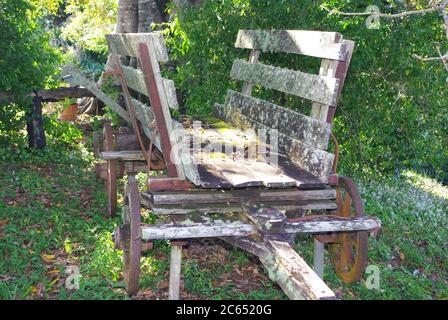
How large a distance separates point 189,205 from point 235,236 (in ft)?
1.64

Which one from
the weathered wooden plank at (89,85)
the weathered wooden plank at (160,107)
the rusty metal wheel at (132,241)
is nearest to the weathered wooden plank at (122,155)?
the weathered wooden plank at (89,85)

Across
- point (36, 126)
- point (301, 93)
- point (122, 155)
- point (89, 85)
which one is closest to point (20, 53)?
point (36, 126)

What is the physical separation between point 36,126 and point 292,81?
5283 mm

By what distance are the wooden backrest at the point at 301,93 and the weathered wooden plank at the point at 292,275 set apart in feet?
2.84

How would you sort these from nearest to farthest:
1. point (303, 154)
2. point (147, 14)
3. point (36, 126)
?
point (303, 154), point (36, 126), point (147, 14)

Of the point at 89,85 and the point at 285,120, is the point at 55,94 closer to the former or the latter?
the point at 89,85

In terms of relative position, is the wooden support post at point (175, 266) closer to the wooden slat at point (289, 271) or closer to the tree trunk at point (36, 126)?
the wooden slat at point (289, 271)

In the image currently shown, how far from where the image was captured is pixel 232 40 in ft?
23.1

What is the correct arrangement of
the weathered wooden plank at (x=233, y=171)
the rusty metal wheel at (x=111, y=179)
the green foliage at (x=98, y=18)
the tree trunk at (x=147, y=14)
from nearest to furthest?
the weathered wooden plank at (x=233, y=171), the rusty metal wheel at (x=111, y=179), the tree trunk at (x=147, y=14), the green foliage at (x=98, y=18)

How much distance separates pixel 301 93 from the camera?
4.59m

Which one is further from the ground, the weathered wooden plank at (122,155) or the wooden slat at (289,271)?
the weathered wooden plank at (122,155)

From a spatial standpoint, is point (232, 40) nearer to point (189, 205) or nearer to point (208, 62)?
point (208, 62)

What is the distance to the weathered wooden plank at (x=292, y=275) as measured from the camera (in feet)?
9.92
